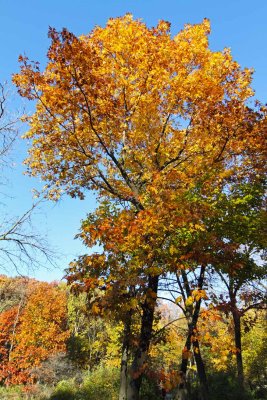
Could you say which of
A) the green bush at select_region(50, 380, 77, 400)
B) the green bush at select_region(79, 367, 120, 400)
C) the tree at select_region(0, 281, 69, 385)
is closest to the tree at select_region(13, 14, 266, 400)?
the green bush at select_region(79, 367, 120, 400)

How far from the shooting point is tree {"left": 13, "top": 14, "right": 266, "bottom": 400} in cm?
764

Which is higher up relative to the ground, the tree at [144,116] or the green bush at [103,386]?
the tree at [144,116]

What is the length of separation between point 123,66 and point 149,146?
88.3 inches

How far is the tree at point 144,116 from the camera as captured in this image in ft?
25.1

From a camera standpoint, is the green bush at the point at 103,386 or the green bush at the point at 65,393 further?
the green bush at the point at 65,393

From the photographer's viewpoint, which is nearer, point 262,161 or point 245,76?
point 245,76

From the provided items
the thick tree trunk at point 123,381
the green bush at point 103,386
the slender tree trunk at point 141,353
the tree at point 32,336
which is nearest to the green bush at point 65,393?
the green bush at point 103,386

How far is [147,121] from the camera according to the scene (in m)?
9.11

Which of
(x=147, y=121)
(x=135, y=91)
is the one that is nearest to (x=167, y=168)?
(x=147, y=121)

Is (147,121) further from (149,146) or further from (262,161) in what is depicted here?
(262,161)

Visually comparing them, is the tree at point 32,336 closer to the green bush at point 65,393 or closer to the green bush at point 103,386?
the green bush at point 65,393

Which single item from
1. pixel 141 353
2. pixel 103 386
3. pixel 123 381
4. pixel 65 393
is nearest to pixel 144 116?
pixel 141 353

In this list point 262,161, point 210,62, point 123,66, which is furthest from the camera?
point 262,161

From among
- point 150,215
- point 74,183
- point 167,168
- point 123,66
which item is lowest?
point 150,215
